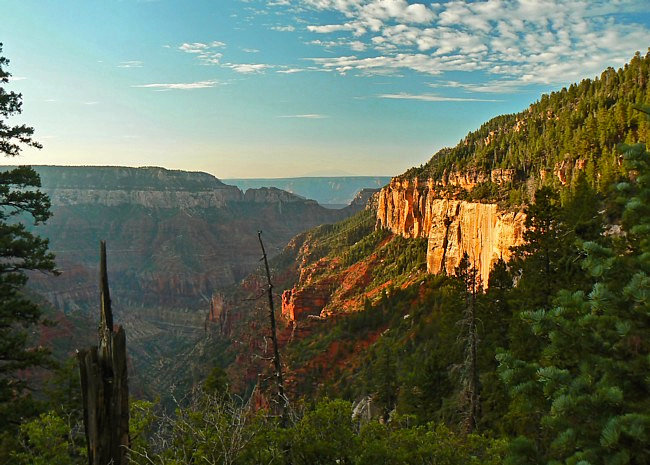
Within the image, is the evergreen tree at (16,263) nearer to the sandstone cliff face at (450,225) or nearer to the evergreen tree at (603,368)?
the evergreen tree at (603,368)

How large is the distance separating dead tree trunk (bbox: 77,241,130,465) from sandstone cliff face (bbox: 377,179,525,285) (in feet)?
81.4

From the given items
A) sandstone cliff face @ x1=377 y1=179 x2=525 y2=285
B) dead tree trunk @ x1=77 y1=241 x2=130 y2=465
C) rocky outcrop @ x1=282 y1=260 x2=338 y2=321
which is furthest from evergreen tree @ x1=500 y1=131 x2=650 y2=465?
rocky outcrop @ x1=282 y1=260 x2=338 y2=321

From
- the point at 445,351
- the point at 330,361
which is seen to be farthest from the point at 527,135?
the point at 445,351

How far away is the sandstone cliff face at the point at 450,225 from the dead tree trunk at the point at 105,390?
24.8 metres

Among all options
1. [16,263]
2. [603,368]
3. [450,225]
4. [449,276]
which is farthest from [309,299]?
[603,368]

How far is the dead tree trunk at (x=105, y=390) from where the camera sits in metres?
7.23

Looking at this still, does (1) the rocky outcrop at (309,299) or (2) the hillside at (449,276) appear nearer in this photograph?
(2) the hillside at (449,276)

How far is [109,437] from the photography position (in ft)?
24.6

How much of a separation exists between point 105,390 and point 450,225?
70525mm

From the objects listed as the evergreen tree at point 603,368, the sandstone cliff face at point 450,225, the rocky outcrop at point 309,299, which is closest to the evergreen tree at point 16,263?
the evergreen tree at point 603,368

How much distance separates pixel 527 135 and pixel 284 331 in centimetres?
6392

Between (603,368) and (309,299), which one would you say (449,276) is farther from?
(309,299)

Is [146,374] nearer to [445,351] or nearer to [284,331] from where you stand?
[284,331]

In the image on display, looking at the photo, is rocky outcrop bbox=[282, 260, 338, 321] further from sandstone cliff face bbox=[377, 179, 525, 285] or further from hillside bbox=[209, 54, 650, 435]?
sandstone cliff face bbox=[377, 179, 525, 285]
